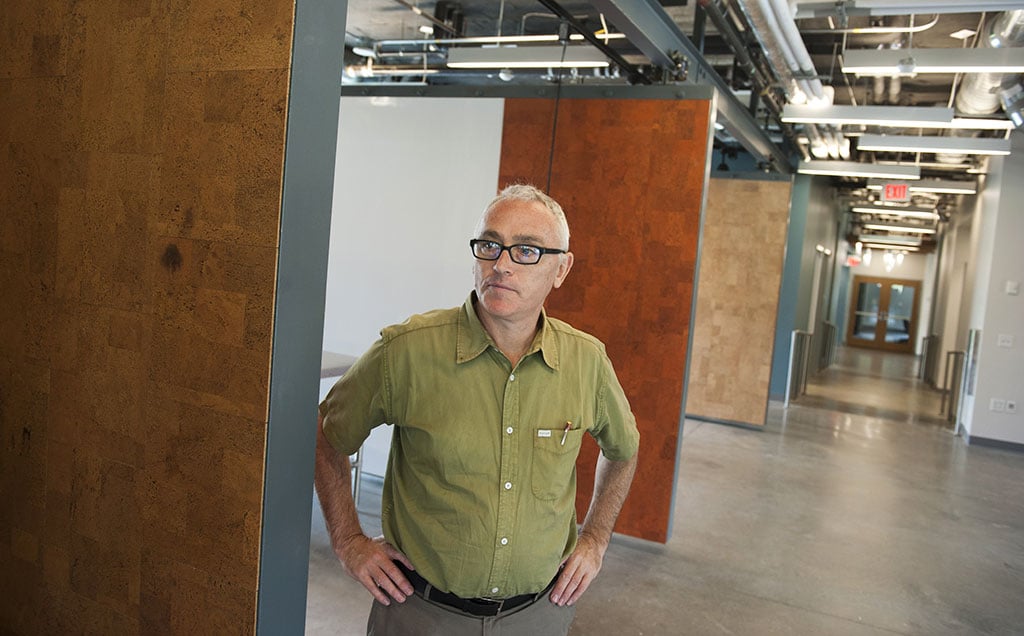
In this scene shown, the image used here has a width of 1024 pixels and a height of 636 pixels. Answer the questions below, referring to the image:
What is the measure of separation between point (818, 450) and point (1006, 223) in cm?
374

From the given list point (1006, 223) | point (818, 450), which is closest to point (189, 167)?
point (818, 450)

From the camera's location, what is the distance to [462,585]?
1636mm

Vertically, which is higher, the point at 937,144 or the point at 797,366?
the point at 937,144

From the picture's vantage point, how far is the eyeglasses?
1690 mm

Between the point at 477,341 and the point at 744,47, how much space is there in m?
4.86

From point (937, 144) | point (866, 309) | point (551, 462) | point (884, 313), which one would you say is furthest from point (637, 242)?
point (866, 309)

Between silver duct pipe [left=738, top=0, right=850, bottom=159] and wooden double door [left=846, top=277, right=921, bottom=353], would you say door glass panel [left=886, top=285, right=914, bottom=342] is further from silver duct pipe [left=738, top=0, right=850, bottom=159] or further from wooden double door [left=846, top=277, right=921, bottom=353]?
silver duct pipe [left=738, top=0, right=850, bottom=159]

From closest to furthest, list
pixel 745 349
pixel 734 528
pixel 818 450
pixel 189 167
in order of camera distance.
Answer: pixel 189 167 < pixel 734 528 < pixel 818 450 < pixel 745 349

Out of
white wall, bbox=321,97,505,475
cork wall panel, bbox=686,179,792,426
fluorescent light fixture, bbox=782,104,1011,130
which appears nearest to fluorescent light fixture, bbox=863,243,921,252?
cork wall panel, bbox=686,179,792,426

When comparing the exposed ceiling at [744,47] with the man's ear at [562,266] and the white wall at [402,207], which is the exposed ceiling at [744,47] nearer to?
the white wall at [402,207]

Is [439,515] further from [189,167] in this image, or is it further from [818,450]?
[818,450]

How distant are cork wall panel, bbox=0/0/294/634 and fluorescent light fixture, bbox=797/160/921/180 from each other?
931 centimetres

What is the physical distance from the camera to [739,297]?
895 cm

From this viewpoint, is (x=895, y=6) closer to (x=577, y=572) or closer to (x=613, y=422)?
(x=613, y=422)
